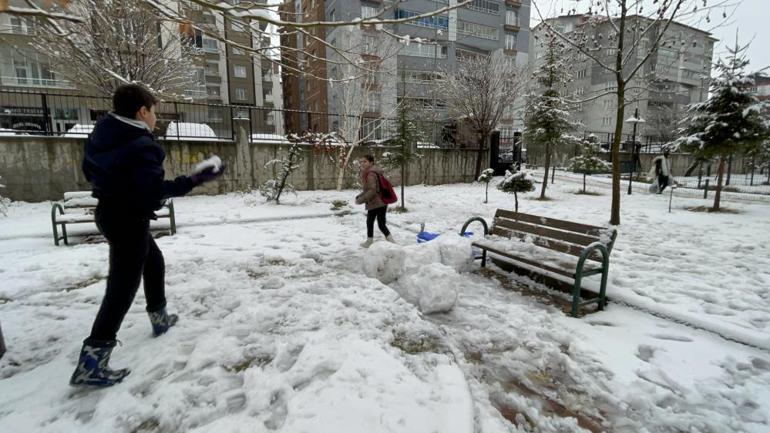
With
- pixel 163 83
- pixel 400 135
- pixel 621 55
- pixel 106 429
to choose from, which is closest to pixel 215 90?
pixel 163 83

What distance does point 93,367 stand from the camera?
8.21 feet

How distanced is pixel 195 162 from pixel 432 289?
10584 mm

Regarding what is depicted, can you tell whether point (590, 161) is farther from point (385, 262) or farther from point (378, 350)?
point (378, 350)

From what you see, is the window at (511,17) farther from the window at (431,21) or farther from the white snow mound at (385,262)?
the white snow mound at (385,262)

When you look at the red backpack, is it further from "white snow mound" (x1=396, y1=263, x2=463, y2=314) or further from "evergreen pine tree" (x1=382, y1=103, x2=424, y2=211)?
"evergreen pine tree" (x1=382, y1=103, x2=424, y2=211)

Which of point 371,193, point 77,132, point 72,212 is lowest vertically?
point 72,212

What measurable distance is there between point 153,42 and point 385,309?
1312 centimetres

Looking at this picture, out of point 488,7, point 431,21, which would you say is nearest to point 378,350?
point 431,21

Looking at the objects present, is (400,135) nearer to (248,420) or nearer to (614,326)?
(614,326)

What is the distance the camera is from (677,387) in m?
2.80

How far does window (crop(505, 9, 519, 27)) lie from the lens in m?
41.7

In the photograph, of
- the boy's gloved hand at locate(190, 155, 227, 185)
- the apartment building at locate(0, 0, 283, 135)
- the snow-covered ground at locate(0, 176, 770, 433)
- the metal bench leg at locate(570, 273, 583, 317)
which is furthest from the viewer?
the apartment building at locate(0, 0, 283, 135)

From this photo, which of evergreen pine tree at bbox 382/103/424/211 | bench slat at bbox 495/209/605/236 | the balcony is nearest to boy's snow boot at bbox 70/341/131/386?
bench slat at bbox 495/209/605/236

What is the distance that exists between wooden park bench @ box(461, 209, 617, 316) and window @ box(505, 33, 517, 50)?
142 ft
